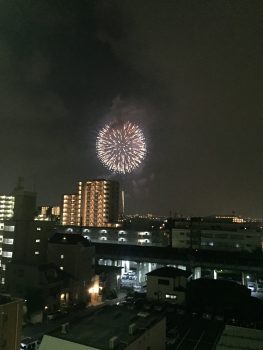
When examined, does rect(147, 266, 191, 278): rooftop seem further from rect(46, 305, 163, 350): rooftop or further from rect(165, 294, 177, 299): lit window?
rect(46, 305, 163, 350): rooftop

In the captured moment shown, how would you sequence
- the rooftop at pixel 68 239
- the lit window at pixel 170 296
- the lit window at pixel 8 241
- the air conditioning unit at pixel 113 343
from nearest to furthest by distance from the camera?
the air conditioning unit at pixel 113 343 → the lit window at pixel 170 296 → the rooftop at pixel 68 239 → the lit window at pixel 8 241

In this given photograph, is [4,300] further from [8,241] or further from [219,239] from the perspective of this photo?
[219,239]

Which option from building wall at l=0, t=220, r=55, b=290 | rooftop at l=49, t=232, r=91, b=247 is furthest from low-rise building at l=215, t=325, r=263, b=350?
building wall at l=0, t=220, r=55, b=290

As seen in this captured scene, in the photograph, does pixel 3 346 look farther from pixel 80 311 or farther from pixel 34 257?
pixel 34 257

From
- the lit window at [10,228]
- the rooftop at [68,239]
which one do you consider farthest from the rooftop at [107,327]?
the lit window at [10,228]

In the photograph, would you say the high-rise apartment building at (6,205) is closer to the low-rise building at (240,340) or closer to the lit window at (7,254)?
the lit window at (7,254)

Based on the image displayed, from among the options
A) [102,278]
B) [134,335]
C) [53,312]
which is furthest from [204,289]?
[134,335]
